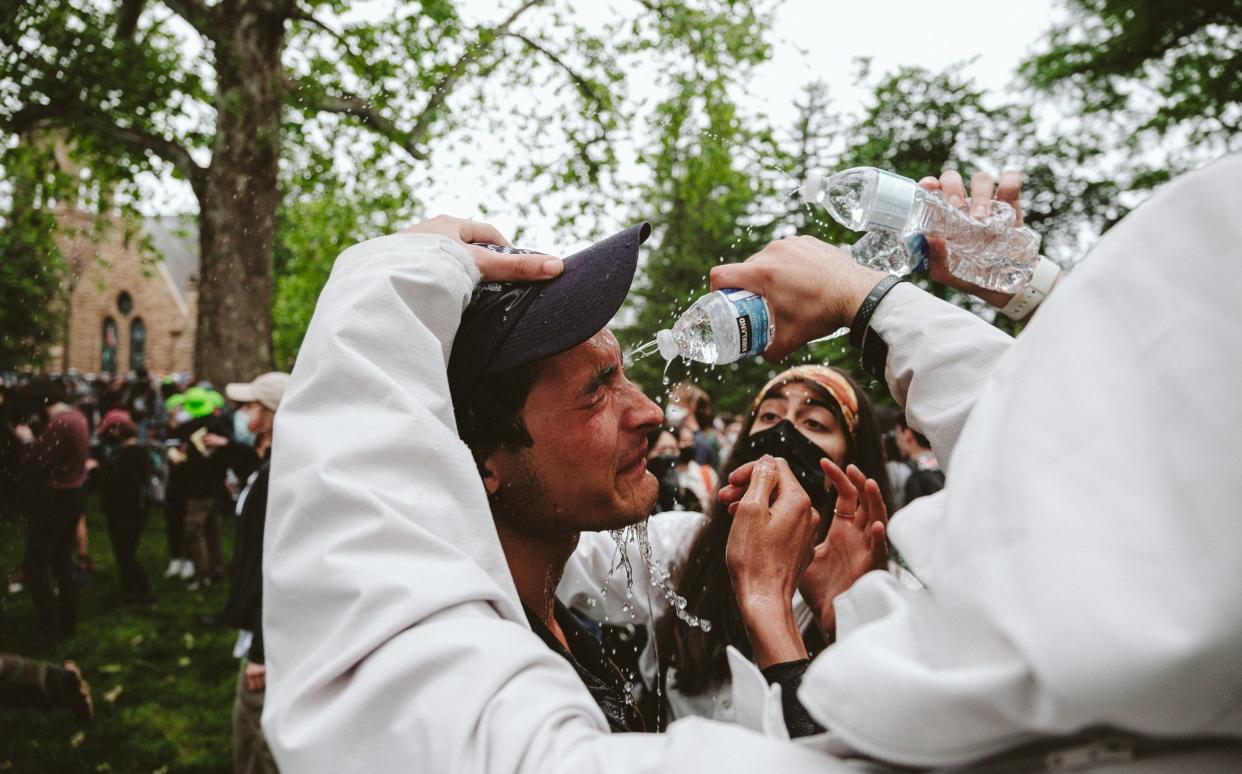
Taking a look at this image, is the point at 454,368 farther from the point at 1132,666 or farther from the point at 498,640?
the point at 1132,666

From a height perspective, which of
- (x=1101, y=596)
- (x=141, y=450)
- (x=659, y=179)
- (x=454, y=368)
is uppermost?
(x=659, y=179)

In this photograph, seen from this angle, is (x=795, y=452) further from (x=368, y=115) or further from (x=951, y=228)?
(x=368, y=115)

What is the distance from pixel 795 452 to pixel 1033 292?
124cm

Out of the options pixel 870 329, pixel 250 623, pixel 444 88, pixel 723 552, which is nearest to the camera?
pixel 870 329

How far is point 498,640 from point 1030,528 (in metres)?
0.67

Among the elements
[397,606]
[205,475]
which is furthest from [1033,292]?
[205,475]

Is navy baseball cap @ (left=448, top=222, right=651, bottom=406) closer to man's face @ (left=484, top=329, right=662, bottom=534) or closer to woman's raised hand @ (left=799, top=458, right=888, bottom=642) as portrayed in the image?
man's face @ (left=484, top=329, right=662, bottom=534)

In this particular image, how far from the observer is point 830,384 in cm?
358

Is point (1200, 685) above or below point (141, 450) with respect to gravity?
above

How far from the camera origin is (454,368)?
1952 millimetres

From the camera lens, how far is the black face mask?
317cm

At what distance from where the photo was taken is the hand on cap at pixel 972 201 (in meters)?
2.19

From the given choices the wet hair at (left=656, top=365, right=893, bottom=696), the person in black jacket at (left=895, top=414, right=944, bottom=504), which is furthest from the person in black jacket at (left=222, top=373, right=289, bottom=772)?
the person in black jacket at (left=895, top=414, right=944, bottom=504)

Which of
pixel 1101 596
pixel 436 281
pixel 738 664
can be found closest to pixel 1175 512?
pixel 1101 596
